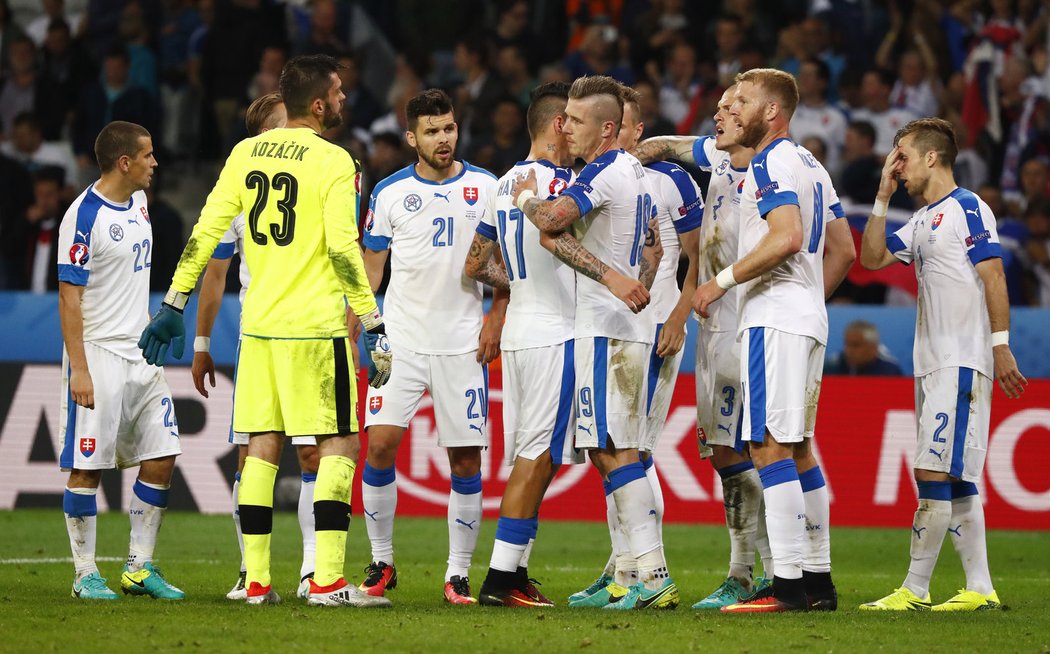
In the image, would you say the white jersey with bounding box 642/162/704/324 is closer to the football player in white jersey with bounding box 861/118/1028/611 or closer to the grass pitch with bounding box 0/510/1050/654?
the football player in white jersey with bounding box 861/118/1028/611

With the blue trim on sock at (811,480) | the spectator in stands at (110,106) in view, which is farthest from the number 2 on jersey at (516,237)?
the spectator in stands at (110,106)

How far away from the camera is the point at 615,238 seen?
7387 millimetres

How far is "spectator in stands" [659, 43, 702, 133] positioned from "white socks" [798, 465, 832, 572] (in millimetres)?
9586

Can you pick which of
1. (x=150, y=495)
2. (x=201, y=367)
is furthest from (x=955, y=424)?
(x=150, y=495)

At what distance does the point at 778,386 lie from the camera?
6.98m

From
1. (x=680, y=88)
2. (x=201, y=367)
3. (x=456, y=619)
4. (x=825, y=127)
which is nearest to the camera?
(x=456, y=619)

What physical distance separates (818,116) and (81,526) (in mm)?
10350

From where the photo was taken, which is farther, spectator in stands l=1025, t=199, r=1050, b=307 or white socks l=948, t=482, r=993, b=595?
spectator in stands l=1025, t=199, r=1050, b=307

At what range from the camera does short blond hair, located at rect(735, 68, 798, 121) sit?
23.8 feet

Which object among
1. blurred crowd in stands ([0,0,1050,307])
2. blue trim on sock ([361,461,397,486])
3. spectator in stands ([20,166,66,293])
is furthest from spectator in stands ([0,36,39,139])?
blue trim on sock ([361,461,397,486])

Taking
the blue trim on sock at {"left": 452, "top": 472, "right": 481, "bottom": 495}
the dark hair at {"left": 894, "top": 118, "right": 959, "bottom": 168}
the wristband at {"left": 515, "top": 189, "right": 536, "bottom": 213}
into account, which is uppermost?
the dark hair at {"left": 894, "top": 118, "right": 959, "bottom": 168}

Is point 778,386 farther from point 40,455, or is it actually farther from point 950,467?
point 40,455

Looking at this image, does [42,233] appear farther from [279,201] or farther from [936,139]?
[936,139]

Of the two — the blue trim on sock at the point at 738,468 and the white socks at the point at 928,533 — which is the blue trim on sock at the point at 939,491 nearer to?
the white socks at the point at 928,533
